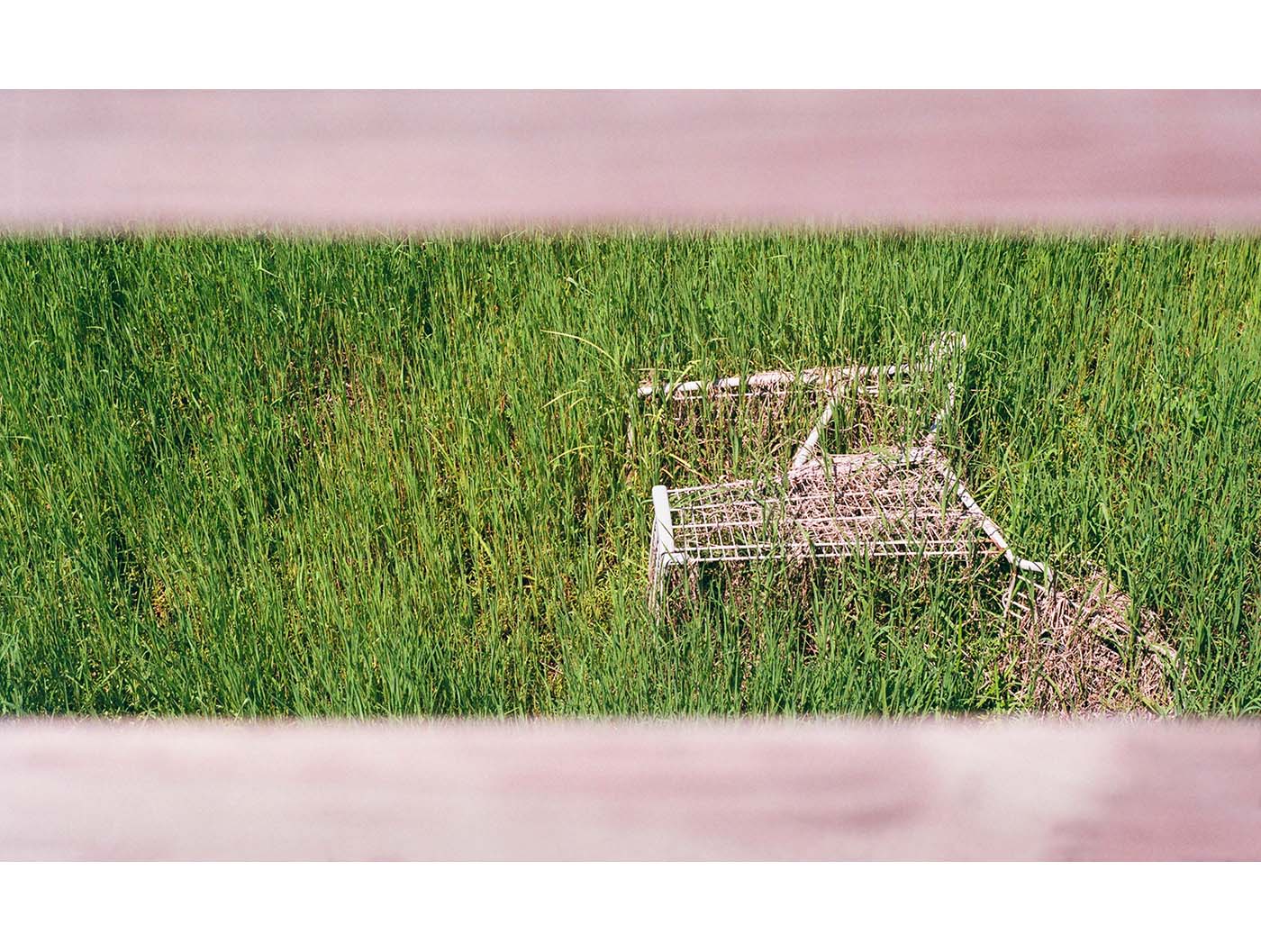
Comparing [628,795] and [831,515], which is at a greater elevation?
[831,515]

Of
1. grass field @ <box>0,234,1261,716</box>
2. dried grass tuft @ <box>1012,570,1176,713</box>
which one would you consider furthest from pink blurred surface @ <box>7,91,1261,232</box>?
dried grass tuft @ <box>1012,570,1176,713</box>

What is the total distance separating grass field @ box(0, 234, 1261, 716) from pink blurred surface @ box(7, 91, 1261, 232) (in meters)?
0.23

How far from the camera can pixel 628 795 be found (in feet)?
5.66

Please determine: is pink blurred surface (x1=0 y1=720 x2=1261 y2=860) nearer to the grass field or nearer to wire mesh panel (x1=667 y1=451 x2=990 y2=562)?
the grass field

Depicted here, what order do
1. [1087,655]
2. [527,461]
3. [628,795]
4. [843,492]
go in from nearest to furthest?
1. [628,795]
2. [1087,655]
3. [843,492]
4. [527,461]

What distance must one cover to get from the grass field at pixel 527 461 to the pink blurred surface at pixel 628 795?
7cm

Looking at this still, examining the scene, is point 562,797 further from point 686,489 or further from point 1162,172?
point 1162,172

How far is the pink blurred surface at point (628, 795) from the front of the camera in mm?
1729

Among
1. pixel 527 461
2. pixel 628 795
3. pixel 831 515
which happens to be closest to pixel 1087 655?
pixel 831 515

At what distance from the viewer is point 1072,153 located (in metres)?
2.18

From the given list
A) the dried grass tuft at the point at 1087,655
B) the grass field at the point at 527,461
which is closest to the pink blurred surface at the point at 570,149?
the grass field at the point at 527,461

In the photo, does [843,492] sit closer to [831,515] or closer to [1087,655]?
[831,515]

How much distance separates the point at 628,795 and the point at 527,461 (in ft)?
2.37

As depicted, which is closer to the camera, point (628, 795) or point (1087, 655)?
point (628, 795)
